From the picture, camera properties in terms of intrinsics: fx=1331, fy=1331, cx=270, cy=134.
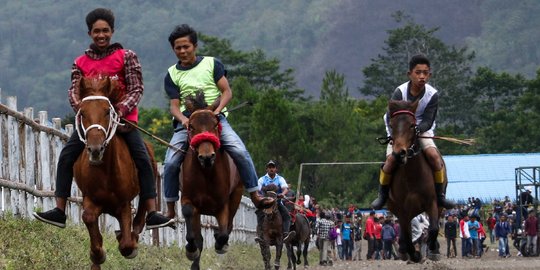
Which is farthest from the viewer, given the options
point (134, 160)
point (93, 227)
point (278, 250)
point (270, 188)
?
point (278, 250)

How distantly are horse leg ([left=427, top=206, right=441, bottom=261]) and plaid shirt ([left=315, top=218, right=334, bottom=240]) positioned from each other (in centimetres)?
2478

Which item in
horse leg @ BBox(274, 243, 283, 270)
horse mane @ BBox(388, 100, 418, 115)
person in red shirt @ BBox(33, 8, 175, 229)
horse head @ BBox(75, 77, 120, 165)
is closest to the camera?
horse head @ BBox(75, 77, 120, 165)

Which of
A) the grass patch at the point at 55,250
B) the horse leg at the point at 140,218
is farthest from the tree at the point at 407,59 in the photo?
the horse leg at the point at 140,218

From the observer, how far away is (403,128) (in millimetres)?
16406

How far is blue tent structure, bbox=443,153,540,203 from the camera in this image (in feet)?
287

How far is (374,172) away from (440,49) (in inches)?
2222

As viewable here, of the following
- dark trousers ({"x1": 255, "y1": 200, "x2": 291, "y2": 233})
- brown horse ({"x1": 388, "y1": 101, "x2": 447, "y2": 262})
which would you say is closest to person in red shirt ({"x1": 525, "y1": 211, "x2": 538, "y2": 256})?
dark trousers ({"x1": 255, "y1": 200, "x2": 291, "y2": 233})

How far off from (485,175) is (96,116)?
7922cm

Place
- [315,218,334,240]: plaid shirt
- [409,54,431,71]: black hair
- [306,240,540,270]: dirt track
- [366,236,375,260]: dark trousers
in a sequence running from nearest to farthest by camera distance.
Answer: [409,54,431,71]: black hair, [306,240,540,270]: dirt track, [315,218,334,240]: plaid shirt, [366,236,375,260]: dark trousers

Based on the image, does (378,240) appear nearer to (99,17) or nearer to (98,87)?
(99,17)

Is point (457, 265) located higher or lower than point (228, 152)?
lower

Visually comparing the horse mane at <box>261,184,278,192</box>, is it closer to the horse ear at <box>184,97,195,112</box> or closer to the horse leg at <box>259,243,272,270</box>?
the horse leg at <box>259,243,272,270</box>

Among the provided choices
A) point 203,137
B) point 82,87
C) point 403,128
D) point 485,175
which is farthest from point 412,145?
point 485,175

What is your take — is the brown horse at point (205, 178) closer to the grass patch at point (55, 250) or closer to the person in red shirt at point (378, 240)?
the grass patch at point (55, 250)
